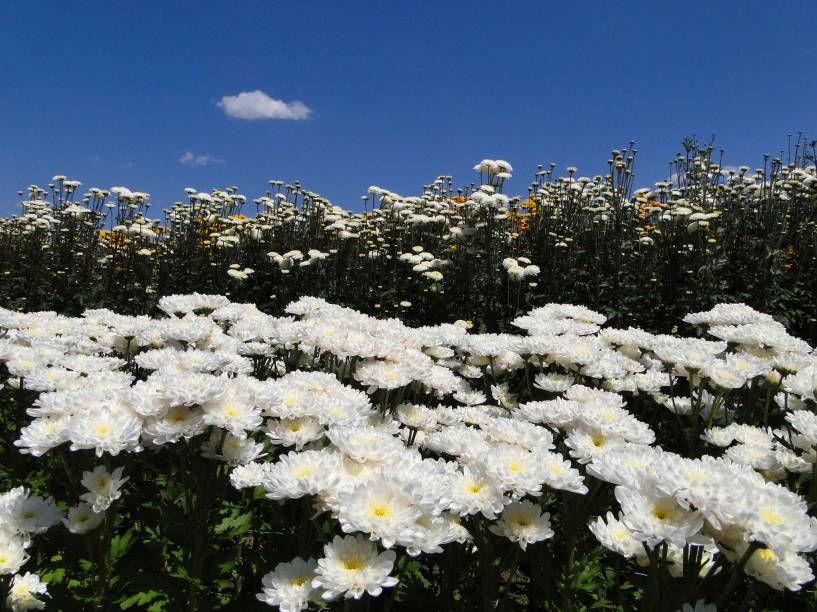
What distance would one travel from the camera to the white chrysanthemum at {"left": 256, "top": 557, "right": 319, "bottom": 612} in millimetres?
1588

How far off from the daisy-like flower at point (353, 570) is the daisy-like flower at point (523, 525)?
1.66 ft

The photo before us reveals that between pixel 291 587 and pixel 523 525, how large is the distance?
763mm

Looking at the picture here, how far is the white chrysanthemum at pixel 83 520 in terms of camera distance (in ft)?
6.93

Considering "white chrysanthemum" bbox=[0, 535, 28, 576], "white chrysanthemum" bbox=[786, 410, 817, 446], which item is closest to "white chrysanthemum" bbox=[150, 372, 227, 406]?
"white chrysanthemum" bbox=[0, 535, 28, 576]

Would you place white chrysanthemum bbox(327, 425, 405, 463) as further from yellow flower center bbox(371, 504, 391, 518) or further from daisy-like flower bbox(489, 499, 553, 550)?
daisy-like flower bbox(489, 499, 553, 550)

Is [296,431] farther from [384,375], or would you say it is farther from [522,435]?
[522,435]

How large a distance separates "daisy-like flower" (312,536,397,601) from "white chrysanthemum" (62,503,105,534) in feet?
3.57

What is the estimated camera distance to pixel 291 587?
163 cm

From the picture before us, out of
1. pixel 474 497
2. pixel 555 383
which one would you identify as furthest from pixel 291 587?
pixel 555 383

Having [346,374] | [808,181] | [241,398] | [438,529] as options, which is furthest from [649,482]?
[808,181]

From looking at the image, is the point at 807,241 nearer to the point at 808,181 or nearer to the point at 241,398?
the point at 808,181

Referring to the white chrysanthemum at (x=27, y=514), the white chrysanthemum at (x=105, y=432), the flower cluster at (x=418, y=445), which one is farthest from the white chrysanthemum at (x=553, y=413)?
the white chrysanthemum at (x=27, y=514)

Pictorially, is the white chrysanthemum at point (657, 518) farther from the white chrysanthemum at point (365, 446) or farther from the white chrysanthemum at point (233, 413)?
the white chrysanthemum at point (233, 413)

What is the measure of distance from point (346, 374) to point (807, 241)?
866 centimetres
